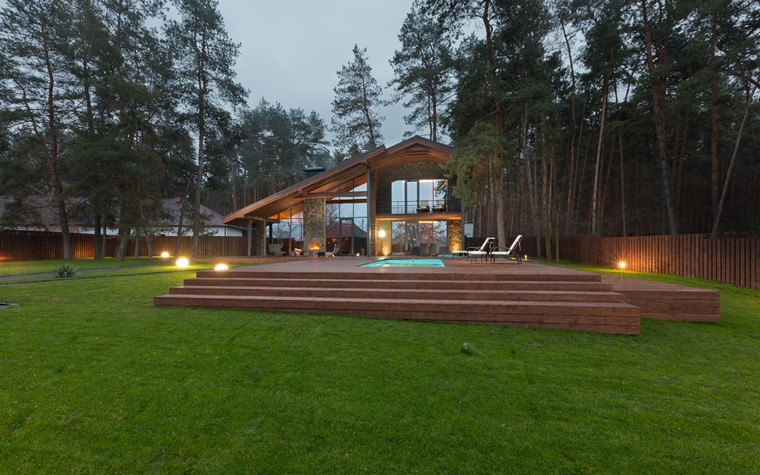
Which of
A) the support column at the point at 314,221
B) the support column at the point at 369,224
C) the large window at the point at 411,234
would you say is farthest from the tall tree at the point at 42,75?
the large window at the point at 411,234

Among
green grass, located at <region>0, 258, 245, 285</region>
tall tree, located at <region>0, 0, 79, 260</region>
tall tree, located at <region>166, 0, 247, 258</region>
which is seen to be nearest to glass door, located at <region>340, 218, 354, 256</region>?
green grass, located at <region>0, 258, 245, 285</region>

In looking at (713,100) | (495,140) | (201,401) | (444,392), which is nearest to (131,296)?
(201,401)

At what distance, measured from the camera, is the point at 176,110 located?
17797mm

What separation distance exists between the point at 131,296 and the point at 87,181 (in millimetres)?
13494

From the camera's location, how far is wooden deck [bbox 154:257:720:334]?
13.3 feet

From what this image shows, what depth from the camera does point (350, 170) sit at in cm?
1506

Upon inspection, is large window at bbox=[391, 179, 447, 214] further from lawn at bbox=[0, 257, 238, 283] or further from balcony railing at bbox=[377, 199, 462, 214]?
lawn at bbox=[0, 257, 238, 283]

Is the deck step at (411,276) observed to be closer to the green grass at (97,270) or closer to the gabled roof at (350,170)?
the green grass at (97,270)

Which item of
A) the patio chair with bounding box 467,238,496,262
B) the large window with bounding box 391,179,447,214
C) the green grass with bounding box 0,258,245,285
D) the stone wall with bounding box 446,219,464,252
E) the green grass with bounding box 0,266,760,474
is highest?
the large window with bounding box 391,179,447,214

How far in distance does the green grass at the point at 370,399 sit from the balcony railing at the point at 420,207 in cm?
A: 1232

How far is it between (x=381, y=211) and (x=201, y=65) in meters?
13.0

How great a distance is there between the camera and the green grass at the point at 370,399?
187cm

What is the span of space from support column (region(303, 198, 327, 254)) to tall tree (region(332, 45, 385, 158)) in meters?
8.26

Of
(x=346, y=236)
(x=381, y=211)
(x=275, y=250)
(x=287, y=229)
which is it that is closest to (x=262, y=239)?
(x=275, y=250)
